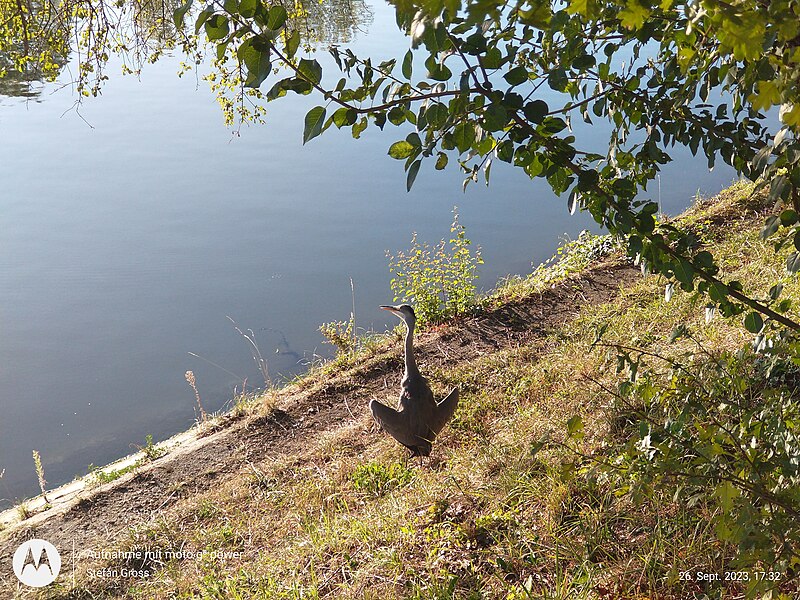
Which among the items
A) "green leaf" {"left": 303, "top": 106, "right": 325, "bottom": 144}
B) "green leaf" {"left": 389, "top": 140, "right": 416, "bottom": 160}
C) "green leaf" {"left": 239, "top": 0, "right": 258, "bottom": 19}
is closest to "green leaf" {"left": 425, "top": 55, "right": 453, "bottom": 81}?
"green leaf" {"left": 389, "top": 140, "right": 416, "bottom": 160}

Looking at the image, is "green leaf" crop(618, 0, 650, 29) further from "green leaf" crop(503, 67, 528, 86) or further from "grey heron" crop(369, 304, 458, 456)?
"grey heron" crop(369, 304, 458, 456)

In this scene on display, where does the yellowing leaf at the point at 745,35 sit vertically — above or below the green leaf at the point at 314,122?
above

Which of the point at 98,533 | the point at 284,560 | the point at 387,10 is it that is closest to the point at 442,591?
the point at 284,560

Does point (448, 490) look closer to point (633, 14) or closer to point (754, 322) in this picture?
point (754, 322)

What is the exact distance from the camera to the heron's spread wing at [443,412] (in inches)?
195

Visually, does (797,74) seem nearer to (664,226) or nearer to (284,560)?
(664,226)

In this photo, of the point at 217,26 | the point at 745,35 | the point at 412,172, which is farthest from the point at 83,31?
the point at 745,35

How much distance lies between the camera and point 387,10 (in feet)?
69.2

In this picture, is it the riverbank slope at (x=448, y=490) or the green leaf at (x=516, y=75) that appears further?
the riverbank slope at (x=448, y=490)

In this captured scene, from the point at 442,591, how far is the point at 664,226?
193 cm

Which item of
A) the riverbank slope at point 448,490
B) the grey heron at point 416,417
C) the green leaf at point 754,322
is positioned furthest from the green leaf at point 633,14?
the grey heron at point 416,417

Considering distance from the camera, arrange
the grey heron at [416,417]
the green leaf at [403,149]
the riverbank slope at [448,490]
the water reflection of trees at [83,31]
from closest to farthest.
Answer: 1. the green leaf at [403,149]
2. the riverbank slope at [448,490]
3. the grey heron at [416,417]
4. the water reflection of trees at [83,31]

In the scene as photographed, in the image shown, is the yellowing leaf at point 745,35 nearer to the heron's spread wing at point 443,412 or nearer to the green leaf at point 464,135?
the green leaf at point 464,135

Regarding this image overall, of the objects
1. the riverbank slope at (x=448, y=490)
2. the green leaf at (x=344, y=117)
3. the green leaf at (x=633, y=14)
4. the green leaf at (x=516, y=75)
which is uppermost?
the green leaf at (x=633, y=14)
